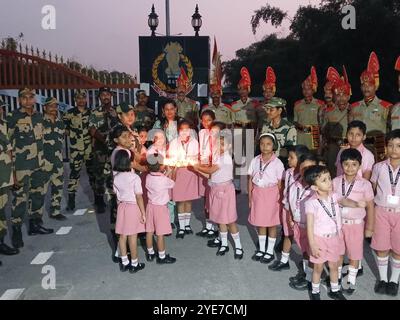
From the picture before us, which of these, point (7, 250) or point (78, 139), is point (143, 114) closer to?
point (78, 139)

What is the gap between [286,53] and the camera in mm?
21938

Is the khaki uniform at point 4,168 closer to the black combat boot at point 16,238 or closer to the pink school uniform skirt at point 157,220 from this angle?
the black combat boot at point 16,238

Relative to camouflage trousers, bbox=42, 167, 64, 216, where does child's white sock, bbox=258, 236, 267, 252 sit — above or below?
below

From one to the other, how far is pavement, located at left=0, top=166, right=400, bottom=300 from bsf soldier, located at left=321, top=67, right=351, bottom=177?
1.38 meters

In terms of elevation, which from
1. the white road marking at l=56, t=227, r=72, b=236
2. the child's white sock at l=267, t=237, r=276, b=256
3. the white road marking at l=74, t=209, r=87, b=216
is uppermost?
the child's white sock at l=267, t=237, r=276, b=256

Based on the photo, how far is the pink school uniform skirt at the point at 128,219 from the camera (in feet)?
12.7

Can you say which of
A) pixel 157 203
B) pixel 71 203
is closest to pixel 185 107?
pixel 71 203

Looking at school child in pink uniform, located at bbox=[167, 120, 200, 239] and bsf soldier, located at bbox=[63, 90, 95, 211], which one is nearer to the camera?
school child in pink uniform, located at bbox=[167, 120, 200, 239]

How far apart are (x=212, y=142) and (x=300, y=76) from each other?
55.3ft

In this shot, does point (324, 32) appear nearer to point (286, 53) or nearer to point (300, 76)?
point (300, 76)

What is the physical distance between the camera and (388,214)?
3361 mm

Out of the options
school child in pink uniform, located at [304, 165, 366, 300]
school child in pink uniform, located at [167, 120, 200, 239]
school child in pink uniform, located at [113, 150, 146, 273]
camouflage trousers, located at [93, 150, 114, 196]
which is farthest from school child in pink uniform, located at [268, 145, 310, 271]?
camouflage trousers, located at [93, 150, 114, 196]

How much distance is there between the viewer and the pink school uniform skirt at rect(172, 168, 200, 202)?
487cm

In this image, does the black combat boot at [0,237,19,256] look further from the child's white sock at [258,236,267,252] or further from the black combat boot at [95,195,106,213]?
the child's white sock at [258,236,267,252]
